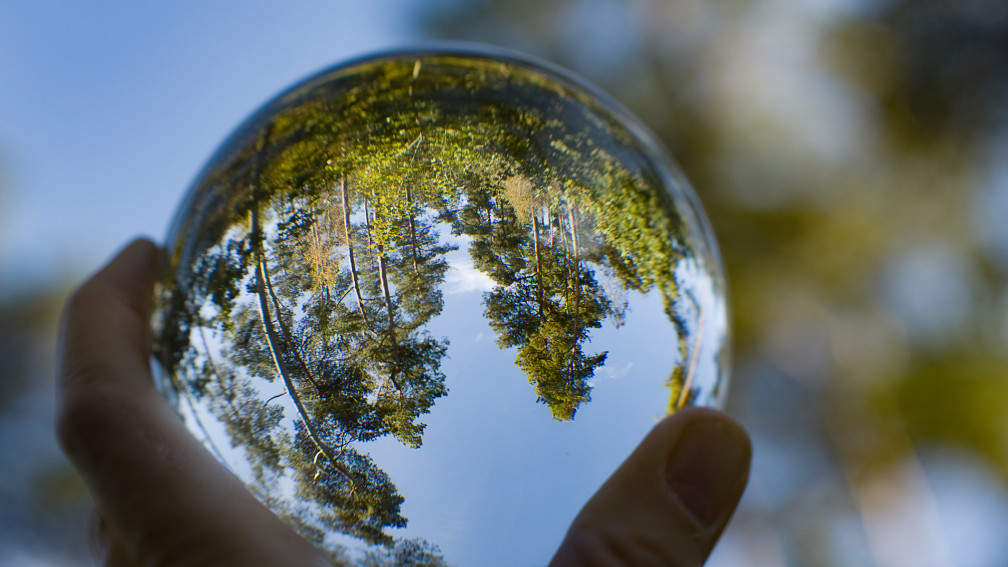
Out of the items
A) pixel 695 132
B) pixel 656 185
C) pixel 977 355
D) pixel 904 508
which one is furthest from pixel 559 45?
pixel 656 185

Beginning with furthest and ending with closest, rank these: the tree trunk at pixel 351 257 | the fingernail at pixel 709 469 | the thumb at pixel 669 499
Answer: the fingernail at pixel 709 469 → the thumb at pixel 669 499 → the tree trunk at pixel 351 257

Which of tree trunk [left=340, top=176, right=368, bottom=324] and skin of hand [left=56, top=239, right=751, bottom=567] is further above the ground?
tree trunk [left=340, top=176, right=368, bottom=324]

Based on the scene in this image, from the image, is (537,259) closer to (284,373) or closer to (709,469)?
(284,373)

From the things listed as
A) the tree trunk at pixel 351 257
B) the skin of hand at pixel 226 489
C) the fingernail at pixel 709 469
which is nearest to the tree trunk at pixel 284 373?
the tree trunk at pixel 351 257

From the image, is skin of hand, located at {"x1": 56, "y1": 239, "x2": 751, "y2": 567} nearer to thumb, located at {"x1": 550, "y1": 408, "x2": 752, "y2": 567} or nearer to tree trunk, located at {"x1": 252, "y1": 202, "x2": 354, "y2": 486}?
thumb, located at {"x1": 550, "y1": 408, "x2": 752, "y2": 567}

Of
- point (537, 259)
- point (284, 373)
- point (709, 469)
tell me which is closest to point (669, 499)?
point (709, 469)

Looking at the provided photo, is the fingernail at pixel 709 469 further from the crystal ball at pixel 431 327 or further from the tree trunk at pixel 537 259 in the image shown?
the tree trunk at pixel 537 259

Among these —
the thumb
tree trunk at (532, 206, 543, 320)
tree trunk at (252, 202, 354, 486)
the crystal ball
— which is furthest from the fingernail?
tree trunk at (252, 202, 354, 486)

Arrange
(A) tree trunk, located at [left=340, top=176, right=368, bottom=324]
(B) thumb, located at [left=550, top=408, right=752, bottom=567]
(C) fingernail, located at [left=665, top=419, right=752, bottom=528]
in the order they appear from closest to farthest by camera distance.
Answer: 1. (A) tree trunk, located at [left=340, top=176, right=368, bottom=324]
2. (B) thumb, located at [left=550, top=408, right=752, bottom=567]
3. (C) fingernail, located at [left=665, top=419, right=752, bottom=528]
